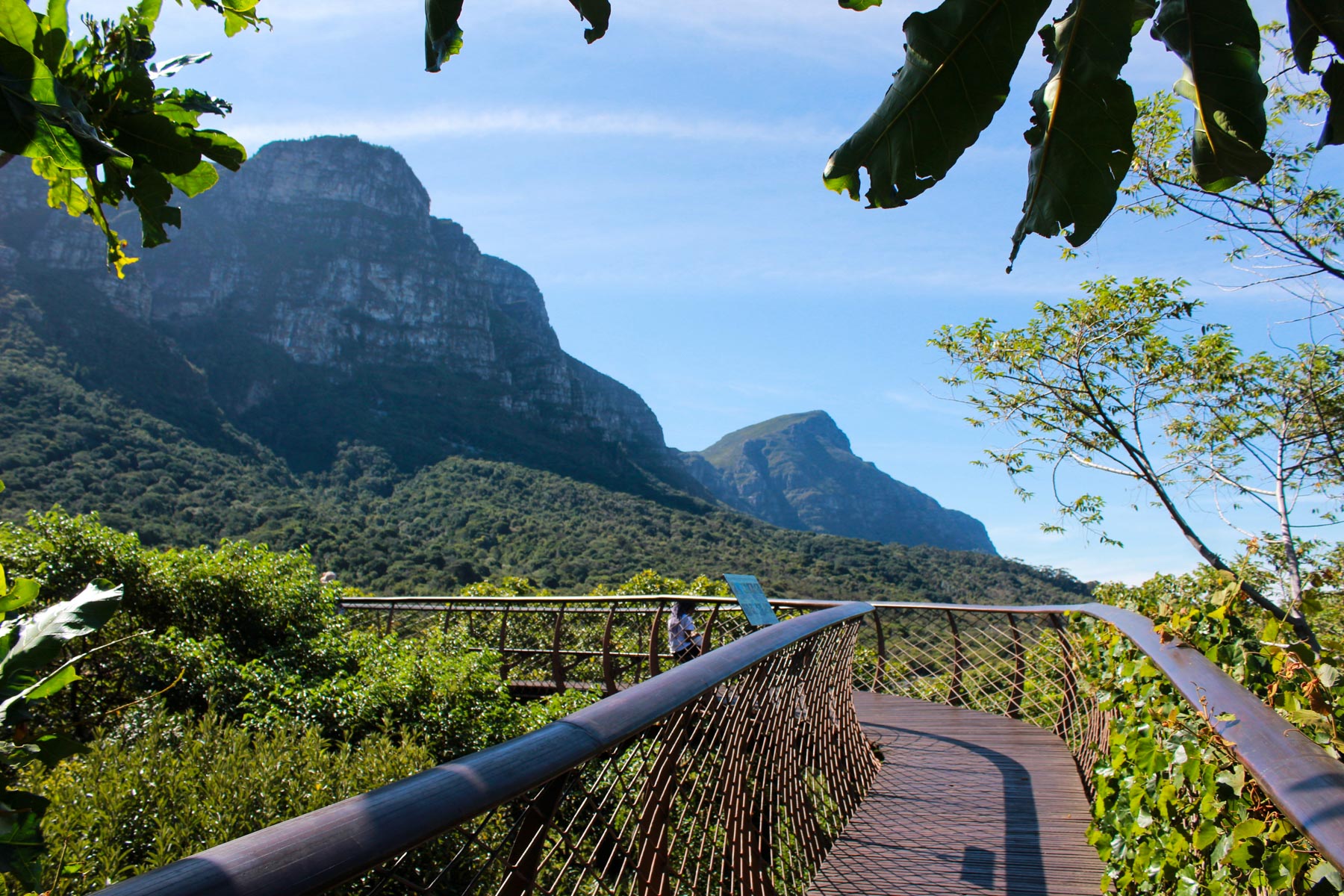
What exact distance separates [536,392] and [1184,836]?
2763 inches

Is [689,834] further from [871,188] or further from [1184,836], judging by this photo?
[871,188]

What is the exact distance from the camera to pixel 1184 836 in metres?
1.99

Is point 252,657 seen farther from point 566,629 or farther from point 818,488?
point 818,488

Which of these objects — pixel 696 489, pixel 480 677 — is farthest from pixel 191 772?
pixel 696 489

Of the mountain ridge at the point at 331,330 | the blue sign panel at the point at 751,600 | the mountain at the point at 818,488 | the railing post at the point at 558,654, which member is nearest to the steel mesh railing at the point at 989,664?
the blue sign panel at the point at 751,600

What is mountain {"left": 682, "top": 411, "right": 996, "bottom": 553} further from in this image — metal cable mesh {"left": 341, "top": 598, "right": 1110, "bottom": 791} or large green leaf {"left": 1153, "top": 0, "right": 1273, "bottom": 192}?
large green leaf {"left": 1153, "top": 0, "right": 1273, "bottom": 192}

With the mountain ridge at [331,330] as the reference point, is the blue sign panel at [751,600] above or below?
below

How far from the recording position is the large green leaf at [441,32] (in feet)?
2.84

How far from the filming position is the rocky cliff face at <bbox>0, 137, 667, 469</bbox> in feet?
171

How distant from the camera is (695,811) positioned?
1841 millimetres

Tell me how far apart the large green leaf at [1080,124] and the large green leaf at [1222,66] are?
50 mm

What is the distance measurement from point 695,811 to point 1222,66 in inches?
67.4

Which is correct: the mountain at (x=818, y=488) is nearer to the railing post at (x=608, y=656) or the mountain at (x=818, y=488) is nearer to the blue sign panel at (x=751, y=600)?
the railing post at (x=608, y=656)

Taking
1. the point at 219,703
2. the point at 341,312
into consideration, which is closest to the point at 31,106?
the point at 219,703
